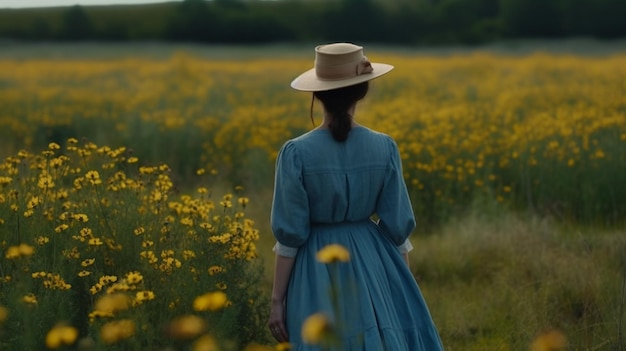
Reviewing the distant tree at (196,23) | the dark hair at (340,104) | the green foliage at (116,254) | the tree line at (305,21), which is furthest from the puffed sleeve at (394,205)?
the distant tree at (196,23)

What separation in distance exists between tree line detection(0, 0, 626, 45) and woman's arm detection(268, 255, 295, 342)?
29.3 m

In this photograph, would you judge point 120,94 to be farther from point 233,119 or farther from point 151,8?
point 151,8

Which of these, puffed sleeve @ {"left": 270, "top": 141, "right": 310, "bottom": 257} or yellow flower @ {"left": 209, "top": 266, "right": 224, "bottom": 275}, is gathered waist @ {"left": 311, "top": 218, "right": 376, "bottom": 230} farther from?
yellow flower @ {"left": 209, "top": 266, "right": 224, "bottom": 275}

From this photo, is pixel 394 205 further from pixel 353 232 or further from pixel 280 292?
pixel 280 292

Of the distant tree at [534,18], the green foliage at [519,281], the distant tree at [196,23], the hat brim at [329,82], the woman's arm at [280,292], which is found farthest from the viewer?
the distant tree at [196,23]

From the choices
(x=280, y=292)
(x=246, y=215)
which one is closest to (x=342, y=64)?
(x=280, y=292)

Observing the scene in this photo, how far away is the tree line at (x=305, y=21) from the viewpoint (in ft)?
107

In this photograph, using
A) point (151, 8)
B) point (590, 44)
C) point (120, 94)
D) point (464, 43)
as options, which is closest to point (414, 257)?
point (120, 94)

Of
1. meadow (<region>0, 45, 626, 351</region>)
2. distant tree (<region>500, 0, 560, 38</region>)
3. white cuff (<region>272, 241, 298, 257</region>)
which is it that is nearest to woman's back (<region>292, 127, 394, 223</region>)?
white cuff (<region>272, 241, 298, 257</region>)

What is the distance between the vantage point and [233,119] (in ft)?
39.8

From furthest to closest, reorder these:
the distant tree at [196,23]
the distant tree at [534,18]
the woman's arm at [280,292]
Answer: the distant tree at [196,23], the distant tree at [534,18], the woman's arm at [280,292]

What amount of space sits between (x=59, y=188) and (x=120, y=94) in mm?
12162

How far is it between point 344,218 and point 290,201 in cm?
23

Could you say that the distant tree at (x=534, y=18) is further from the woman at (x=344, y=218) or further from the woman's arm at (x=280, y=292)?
the woman's arm at (x=280, y=292)
